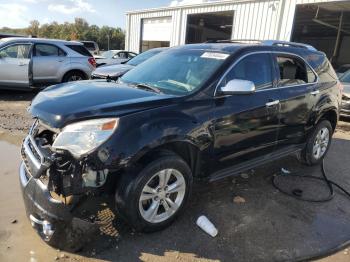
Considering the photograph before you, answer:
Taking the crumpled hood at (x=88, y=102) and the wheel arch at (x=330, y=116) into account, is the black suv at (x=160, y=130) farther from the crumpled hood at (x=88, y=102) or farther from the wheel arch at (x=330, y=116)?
the wheel arch at (x=330, y=116)

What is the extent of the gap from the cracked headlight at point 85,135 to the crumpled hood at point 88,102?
0.06 meters

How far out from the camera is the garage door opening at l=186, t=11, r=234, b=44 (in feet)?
72.9

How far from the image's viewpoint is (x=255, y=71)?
4.16 meters

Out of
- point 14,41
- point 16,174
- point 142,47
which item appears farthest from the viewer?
point 142,47

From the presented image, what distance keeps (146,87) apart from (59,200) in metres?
1.58

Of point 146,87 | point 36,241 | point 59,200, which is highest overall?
point 146,87

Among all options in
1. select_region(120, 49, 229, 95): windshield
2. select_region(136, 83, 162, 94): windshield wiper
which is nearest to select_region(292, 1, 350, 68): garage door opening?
select_region(120, 49, 229, 95): windshield

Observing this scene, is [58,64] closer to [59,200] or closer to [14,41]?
[14,41]

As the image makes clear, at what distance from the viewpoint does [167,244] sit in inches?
128

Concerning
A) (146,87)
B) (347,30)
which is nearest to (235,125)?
(146,87)

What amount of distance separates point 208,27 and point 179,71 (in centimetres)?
2440

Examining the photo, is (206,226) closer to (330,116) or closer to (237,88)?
(237,88)

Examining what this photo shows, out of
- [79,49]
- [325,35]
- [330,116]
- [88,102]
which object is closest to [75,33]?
[325,35]

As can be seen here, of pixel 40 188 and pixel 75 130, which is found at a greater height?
pixel 75 130
